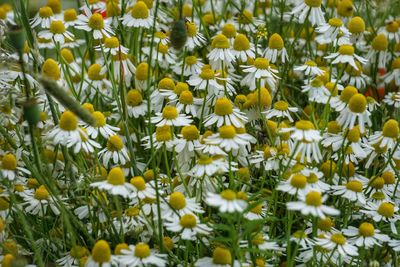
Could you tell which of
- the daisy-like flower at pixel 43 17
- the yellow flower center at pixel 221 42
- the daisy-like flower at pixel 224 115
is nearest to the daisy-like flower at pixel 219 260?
the daisy-like flower at pixel 224 115

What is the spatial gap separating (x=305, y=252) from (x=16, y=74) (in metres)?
0.60

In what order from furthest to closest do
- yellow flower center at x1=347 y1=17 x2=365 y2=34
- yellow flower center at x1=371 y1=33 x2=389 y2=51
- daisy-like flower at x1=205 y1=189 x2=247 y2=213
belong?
yellow flower center at x1=371 y1=33 x2=389 y2=51
yellow flower center at x1=347 y1=17 x2=365 y2=34
daisy-like flower at x1=205 y1=189 x2=247 y2=213

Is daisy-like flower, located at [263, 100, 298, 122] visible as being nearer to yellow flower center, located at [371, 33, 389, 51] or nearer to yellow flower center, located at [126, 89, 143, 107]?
yellow flower center, located at [126, 89, 143, 107]

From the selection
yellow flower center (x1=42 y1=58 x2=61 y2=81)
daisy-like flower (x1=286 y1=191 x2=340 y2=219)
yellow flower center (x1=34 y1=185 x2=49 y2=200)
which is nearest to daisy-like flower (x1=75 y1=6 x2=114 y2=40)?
yellow flower center (x1=42 y1=58 x2=61 y2=81)

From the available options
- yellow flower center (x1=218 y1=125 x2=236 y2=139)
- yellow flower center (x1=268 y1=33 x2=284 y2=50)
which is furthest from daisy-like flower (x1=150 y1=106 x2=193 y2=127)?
yellow flower center (x1=268 y1=33 x2=284 y2=50)

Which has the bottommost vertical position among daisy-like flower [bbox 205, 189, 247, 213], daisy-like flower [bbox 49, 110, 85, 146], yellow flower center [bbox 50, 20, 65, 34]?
daisy-like flower [bbox 205, 189, 247, 213]

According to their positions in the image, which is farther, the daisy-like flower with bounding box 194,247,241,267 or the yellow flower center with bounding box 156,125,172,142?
the yellow flower center with bounding box 156,125,172,142

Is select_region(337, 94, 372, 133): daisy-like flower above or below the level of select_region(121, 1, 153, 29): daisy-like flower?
below

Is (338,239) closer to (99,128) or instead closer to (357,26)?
(99,128)

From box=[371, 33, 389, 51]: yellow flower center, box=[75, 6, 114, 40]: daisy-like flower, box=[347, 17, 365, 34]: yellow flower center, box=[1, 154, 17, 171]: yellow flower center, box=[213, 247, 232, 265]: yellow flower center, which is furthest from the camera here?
box=[371, 33, 389, 51]: yellow flower center

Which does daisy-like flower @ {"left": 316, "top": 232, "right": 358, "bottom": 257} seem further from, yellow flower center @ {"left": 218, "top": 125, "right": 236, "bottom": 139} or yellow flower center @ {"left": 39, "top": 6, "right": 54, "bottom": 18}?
yellow flower center @ {"left": 39, "top": 6, "right": 54, "bottom": 18}

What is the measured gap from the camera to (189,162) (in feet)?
4.28

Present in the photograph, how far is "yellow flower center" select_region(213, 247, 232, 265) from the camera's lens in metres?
1.09

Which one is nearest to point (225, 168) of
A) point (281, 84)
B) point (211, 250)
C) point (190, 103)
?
point (211, 250)
